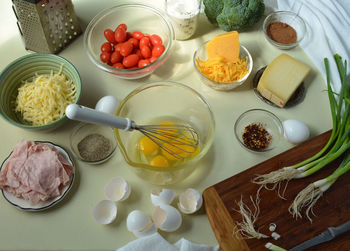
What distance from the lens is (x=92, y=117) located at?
0.94 m

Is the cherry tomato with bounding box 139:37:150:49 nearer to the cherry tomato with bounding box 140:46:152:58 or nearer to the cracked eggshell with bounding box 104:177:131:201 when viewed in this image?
the cherry tomato with bounding box 140:46:152:58

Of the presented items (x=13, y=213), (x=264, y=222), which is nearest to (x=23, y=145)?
(x=13, y=213)

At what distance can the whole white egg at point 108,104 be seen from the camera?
1260mm

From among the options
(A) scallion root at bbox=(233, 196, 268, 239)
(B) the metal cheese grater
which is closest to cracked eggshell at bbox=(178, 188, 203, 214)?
(A) scallion root at bbox=(233, 196, 268, 239)

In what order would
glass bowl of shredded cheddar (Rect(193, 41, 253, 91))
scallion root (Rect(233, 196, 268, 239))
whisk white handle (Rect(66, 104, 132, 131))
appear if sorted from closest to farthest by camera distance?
1. whisk white handle (Rect(66, 104, 132, 131))
2. scallion root (Rect(233, 196, 268, 239))
3. glass bowl of shredded cheddar (Rect(193, 41, 253, 91))

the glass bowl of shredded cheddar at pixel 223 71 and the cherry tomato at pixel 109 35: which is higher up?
the glass bowl of shredded cheddar at pixel 223 71

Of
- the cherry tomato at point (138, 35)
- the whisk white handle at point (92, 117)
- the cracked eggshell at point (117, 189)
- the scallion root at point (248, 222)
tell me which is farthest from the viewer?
the cherry tomato at point (138, 35)

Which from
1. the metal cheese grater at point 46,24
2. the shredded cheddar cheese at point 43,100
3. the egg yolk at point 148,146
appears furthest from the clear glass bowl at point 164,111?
the metal cheese grater at point 46,24

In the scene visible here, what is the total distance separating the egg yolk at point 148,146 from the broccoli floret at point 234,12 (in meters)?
0.64

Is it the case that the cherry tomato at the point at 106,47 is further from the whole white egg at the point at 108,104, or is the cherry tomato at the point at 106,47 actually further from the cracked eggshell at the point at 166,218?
the cracked eggshell at the point at 166,218

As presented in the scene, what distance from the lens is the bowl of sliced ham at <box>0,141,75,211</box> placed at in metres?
1.12

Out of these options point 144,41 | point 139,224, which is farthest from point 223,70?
point 139,224

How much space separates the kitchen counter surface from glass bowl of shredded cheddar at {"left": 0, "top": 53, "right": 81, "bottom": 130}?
0.08 m

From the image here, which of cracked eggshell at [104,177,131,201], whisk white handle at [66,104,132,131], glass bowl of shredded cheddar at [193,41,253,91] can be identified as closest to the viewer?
whisk white handle at [66,104,132,131]
